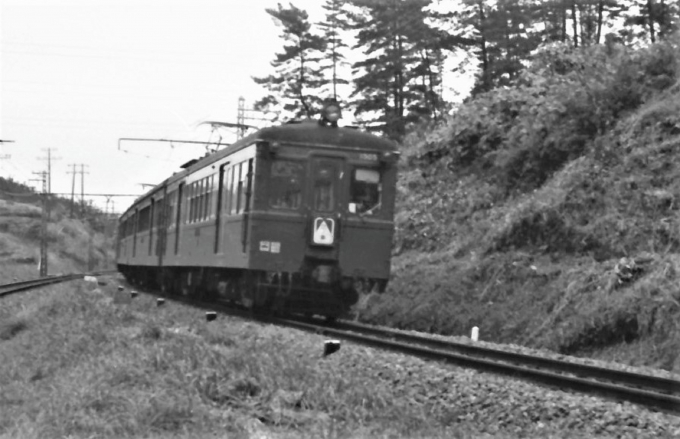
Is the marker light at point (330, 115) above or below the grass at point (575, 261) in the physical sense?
above

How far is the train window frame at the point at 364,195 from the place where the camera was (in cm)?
1592

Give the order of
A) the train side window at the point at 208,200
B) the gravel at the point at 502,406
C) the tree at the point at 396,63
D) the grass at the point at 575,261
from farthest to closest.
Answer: the tree at the point at 396,63 < the train side window at the point at 208,200 < the grass at the point at 575,261 < the gravel at the point at 502,406

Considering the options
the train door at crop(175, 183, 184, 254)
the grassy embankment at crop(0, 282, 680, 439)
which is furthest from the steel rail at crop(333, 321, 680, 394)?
the train door at crop(175, 183, 184, 254)

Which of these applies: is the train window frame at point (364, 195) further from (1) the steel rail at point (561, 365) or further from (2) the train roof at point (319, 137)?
(1) the steel rail at point (561, 365)

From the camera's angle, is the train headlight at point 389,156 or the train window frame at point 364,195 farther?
the train headlight at point 389,156

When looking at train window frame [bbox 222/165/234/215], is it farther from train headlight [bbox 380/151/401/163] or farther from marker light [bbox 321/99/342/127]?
train headlight [bbox 380/151/401/163]

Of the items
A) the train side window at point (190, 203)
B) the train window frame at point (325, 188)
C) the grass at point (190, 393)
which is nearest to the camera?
the grass at point (190, 393)

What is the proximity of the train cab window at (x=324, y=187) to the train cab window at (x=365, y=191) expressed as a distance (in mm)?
332

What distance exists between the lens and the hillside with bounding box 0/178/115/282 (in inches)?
3014

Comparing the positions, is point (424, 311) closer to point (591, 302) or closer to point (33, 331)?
point (591, 302)

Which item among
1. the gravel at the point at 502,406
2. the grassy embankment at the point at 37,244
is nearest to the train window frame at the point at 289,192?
the gravel at the point at 502,406

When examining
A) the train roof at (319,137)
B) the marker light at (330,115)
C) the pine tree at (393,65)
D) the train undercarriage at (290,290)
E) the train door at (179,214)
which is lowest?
the train undercarriage at (290,290)

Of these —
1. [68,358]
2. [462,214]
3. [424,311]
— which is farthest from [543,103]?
[68,358]

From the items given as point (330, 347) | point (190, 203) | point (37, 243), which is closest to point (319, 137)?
point (330, 347)
